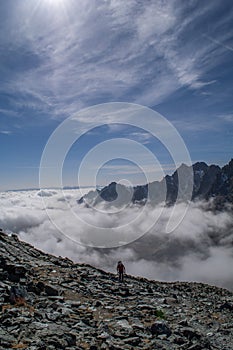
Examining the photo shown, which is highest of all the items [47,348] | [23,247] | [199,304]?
[23,247]

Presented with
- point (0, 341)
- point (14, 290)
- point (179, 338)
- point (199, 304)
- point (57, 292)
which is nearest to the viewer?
point (0, 341)

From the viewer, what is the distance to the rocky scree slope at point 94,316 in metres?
13.0

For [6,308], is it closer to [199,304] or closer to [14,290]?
[14,290]

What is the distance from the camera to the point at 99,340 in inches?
534

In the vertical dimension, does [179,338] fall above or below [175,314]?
below

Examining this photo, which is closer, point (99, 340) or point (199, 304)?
point (99, 340)

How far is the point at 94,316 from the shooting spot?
56.4 ft

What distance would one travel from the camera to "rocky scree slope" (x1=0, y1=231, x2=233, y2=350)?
13031 mm

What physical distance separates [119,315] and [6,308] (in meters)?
6.76

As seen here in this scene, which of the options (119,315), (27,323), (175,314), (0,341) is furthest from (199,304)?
(0,341)

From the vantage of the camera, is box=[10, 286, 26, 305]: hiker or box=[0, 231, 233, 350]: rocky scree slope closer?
box=[0, 231, 233, 350]: rocky scree slope

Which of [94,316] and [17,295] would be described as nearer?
[17,295]

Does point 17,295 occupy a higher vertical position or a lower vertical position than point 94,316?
higher

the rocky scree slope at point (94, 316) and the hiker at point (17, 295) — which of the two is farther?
the hiker at point (17, 295)
